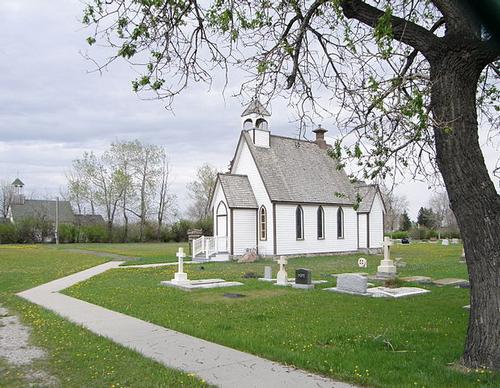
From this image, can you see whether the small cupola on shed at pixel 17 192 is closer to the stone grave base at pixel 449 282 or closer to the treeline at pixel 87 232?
the treeline at pixel 87 232

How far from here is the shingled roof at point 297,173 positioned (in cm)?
3047

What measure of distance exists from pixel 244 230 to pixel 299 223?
154 inches

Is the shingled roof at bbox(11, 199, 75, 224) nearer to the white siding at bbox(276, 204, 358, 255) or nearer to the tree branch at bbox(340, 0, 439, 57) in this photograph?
the white siding at bbox(276, 204, 358, 255)

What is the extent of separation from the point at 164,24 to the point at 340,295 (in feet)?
30.3

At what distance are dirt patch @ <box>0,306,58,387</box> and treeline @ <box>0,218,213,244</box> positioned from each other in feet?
148

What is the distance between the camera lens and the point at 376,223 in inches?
1449

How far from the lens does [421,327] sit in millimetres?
9414

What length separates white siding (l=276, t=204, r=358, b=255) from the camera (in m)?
30.0

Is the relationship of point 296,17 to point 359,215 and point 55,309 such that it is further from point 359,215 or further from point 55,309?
point 359,215

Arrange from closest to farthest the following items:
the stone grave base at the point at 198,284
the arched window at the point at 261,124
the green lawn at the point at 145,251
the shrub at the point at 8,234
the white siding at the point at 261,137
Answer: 1. the stone grave base at the point at 198,284
2. the green lawn at the point at 145,251
3. the white siding at the point at 261,137
4. the arched window at the point at 261,124
5. the shrub at the point at 8,234

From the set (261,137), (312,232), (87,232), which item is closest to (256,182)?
(261,137)

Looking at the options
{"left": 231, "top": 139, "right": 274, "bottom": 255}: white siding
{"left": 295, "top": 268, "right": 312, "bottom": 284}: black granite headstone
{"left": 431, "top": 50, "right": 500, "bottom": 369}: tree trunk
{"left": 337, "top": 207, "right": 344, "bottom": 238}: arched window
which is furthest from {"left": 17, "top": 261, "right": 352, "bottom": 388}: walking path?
{"left": 337, "top": 207, "right": 344, "bottom": 238}: arched window

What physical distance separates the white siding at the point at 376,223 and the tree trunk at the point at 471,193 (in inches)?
1190

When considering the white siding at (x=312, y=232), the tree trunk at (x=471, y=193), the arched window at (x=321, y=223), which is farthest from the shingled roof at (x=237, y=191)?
the tree trunk at (x=471, y=193)
